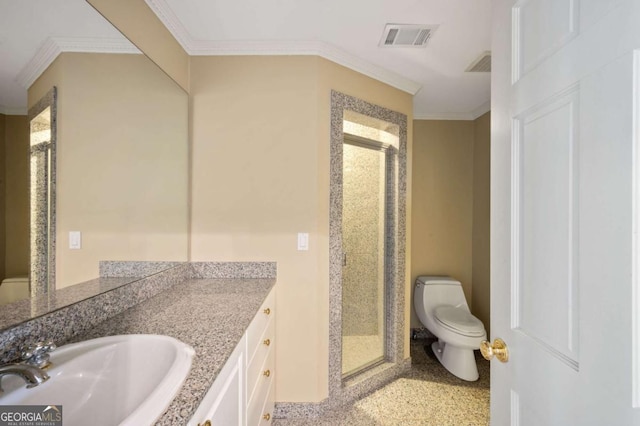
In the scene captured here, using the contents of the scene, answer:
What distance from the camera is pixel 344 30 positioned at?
175 cm

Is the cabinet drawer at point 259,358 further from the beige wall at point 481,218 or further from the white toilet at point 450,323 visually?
the beige wall at point 481,218

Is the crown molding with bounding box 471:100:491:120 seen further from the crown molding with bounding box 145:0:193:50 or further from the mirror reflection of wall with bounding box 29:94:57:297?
the mirror reflection of wall with bounding box 29:94:57:297

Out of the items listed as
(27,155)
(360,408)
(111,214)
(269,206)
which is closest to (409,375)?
(360,408)

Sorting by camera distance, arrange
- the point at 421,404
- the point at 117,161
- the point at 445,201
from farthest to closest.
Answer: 1. the point at 445,201
2. the point at 421,404
3. the point at 117,161

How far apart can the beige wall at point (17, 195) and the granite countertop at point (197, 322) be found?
350 millimetres

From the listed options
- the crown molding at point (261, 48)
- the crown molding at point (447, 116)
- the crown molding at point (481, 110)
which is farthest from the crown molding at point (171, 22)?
the crown molding at point (481, 110)

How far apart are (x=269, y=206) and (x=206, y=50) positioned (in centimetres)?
118

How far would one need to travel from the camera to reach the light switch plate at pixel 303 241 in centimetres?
190

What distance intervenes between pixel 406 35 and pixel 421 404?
8.56 ft

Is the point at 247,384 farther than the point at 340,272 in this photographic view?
No

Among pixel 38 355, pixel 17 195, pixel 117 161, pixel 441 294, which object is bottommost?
pixel 441 294

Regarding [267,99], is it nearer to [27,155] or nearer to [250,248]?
[250,248]

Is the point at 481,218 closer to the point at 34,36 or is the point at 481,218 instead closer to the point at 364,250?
the point at 364,250

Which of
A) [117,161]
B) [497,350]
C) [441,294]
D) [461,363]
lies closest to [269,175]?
[117,161]
